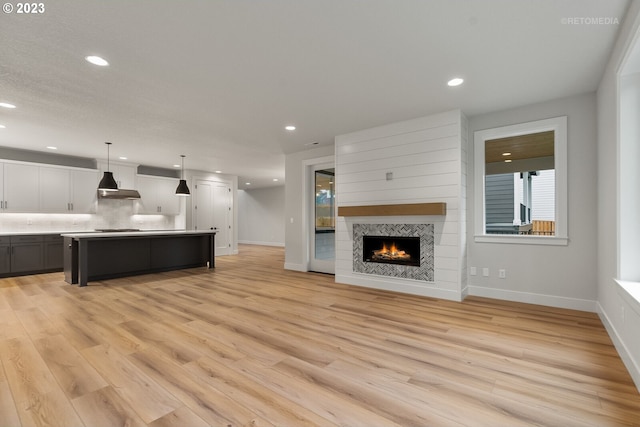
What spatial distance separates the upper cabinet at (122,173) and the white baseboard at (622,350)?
9693 millimetres

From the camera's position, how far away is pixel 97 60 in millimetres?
2961

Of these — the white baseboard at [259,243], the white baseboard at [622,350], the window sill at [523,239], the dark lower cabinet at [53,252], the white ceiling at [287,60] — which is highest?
the white ceiling at [287,60]

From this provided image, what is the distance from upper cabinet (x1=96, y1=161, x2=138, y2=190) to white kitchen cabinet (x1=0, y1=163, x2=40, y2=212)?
128cm

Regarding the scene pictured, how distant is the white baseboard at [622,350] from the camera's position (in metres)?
2.12

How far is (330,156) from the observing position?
6.35 meters

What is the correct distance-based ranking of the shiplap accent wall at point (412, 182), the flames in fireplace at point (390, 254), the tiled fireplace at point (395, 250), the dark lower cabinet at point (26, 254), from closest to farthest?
1. the shiplap accent wall at point (412, 182)
2. the tiled fireplace at point (395, 250)
3. the flames in fireplace at point (390, 254)
4. the dark lower cabinet at point (26, 254)

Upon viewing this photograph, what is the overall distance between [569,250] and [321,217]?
4.30 metres

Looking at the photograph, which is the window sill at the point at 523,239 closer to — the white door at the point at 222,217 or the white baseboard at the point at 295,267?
the white baseboard at the point at 295,267

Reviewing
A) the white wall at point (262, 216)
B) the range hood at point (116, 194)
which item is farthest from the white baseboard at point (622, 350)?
the white wall at point (262, 216)

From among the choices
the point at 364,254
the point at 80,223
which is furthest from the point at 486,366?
the point at 80,223

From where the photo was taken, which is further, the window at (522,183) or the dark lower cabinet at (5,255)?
the dark lower cabinet at (5,255)

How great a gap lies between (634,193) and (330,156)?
4.63m

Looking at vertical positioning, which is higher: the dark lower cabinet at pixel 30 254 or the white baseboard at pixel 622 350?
the dark lower cabinet at pixel 30 254

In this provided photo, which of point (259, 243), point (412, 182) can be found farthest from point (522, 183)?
point (259, 243)
